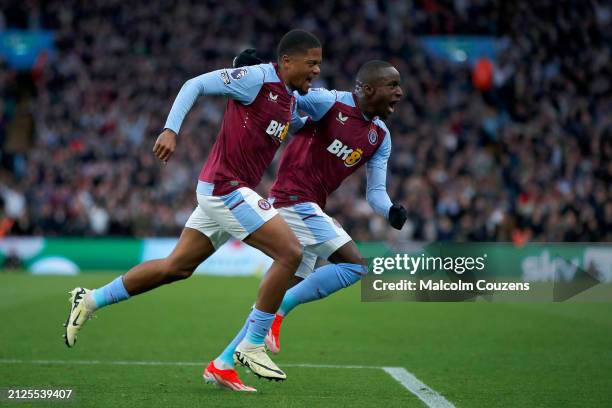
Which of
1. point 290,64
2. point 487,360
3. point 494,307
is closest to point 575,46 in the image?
point 494,307

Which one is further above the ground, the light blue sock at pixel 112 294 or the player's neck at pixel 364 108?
the player's neck at pixel 364 108

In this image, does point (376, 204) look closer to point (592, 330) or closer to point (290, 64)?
point (290, 64)

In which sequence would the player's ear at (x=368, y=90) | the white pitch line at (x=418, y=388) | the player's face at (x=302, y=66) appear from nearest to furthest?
the white pitch line at (x=418, y=388) < the player's face at (x=302, y=66) < the player's ear at (x=368, y=90)

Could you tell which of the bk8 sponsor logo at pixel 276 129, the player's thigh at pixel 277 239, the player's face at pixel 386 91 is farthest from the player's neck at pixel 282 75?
the player's face at pixel 386 91

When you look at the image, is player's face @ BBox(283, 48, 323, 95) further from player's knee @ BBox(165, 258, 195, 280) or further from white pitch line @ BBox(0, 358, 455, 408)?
white pitch line @ BBox(0, 358, 455, 408)

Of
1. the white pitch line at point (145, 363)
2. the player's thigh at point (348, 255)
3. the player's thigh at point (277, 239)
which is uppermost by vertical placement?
the player's thigh at point (277, 239)

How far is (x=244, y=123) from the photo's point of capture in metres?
7.07

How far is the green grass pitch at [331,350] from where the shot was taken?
274 inches

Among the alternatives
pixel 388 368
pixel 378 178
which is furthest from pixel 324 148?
pixel 388 368

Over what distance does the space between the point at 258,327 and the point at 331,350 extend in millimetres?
2888

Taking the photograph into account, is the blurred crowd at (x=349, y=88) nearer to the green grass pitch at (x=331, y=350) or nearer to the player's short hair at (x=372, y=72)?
the green grass pitch at (x=331, y=350)

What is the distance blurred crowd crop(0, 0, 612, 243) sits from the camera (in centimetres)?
2222

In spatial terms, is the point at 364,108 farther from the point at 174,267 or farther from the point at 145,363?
the point at 145,363

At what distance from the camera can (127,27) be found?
27625 millimetres
